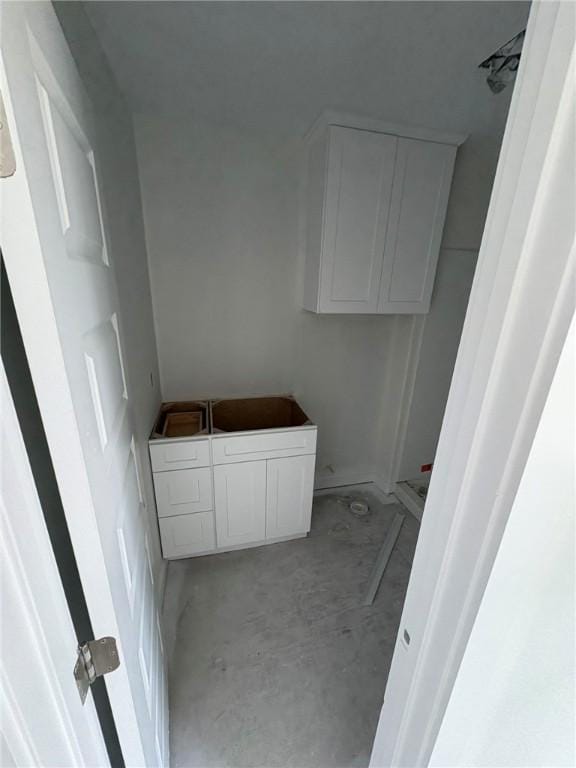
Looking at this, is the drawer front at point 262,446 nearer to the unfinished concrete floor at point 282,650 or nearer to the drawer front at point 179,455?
the drawer front at point 179,455

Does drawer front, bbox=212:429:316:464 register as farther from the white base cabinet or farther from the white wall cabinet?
the white wall cabinet

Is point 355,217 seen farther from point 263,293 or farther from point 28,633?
point 28,633

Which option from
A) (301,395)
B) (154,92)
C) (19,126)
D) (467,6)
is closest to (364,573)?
(301,395)

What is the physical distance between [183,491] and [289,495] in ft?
2.11

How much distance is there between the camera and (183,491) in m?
1.74

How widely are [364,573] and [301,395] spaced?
4.03 ft

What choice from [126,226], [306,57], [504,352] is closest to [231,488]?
[126,226]

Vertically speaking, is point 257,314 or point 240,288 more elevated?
point 240,288

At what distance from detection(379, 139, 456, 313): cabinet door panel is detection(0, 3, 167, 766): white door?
1.55 metres

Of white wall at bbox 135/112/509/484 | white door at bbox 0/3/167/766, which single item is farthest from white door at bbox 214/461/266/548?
white door at bbox 0/3/167/766

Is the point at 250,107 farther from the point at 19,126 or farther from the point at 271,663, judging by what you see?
the point at 271,663

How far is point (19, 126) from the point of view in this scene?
0.35 metres

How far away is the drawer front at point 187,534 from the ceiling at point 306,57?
2.17 metres

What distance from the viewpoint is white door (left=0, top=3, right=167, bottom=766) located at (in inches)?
14.4
